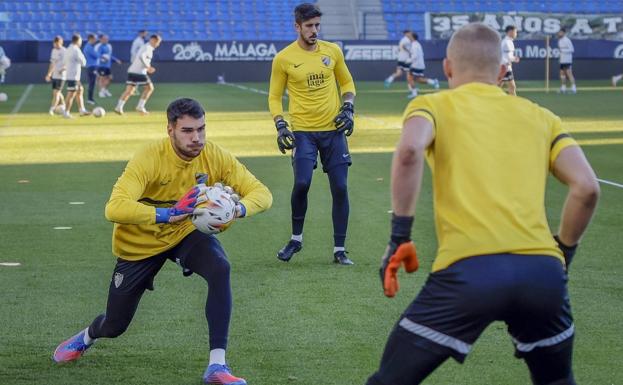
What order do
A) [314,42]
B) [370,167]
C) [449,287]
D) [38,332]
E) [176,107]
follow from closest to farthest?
[449,287] → [176,107] → [38,332] → [314,42] → [370,167]

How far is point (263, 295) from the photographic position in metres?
9.66

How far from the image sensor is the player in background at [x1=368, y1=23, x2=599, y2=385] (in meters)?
4.67

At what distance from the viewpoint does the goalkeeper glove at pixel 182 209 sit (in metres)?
6.78

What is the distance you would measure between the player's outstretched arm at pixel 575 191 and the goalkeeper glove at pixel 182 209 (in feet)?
7.88

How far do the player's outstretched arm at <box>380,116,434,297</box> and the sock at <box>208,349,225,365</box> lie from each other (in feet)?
8.08

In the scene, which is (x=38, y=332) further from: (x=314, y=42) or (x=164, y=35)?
(x=164, y=35)

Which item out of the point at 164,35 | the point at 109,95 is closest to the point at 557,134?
the point at 109,95

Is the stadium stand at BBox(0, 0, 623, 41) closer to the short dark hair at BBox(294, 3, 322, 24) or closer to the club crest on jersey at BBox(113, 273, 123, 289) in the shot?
the short dark hair at BBox(294, 3, 322, 24)

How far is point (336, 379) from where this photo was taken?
715cm

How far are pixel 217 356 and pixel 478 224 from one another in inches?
108

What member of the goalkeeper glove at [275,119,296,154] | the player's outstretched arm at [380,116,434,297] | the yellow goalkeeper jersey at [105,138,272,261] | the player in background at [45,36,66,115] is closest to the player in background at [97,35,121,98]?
the player in background at [45,36,66,115]

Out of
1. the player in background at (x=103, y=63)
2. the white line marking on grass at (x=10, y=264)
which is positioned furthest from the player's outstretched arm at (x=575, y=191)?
the player in background at (x=103, y=63)

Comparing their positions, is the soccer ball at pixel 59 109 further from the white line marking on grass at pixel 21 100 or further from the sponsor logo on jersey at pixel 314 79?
the sponsor logo on jersey at pixel 314 79

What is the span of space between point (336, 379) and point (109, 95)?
1405 inches
